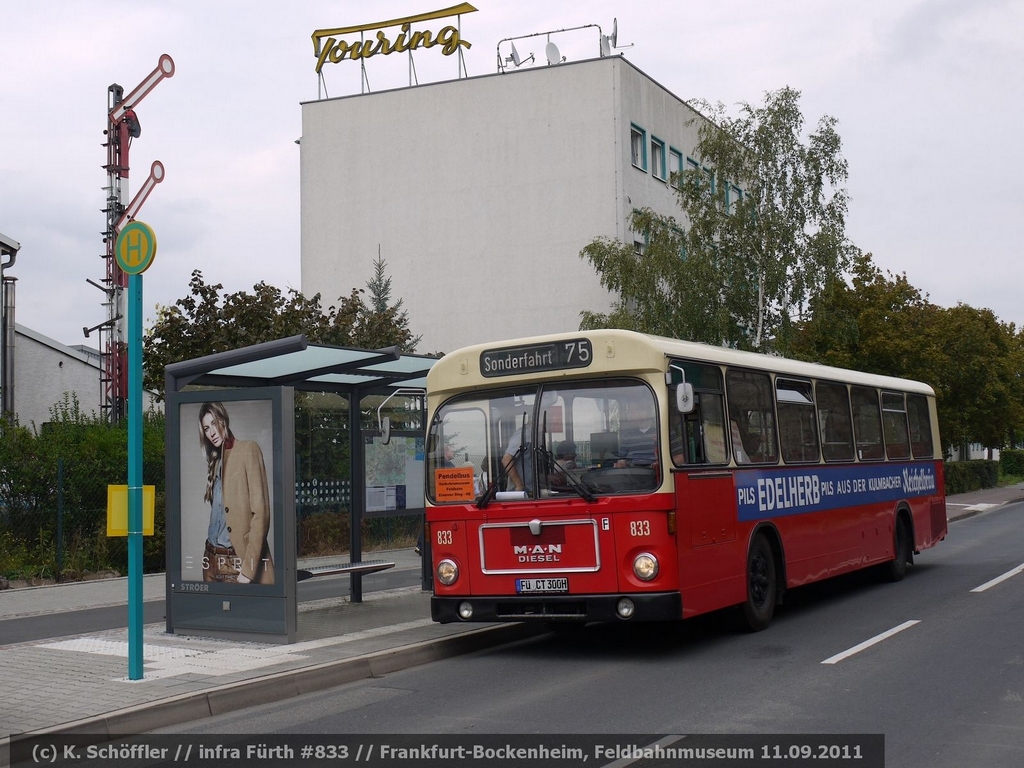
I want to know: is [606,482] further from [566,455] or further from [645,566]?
[645,566]

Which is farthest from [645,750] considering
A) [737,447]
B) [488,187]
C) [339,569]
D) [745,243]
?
[488,187]

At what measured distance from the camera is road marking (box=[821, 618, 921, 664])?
9.53 m

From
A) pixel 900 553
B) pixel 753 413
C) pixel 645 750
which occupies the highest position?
pixel 753 413

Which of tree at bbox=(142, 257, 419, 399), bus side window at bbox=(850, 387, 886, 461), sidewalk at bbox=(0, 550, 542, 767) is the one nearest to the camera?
sidewalk at bbox=(0, 550, 542, 767)

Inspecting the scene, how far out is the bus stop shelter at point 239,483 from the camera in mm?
10695

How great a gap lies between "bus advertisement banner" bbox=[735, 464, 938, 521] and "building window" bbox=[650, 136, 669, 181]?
79.1ft

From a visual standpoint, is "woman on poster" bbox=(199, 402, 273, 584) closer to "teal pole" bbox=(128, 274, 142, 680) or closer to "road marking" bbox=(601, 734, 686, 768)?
"teal pole" bbox=(128, 274, 142, 680)

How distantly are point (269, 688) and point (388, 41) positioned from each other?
36600 millimetres

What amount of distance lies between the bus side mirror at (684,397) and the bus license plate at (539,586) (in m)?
1.80

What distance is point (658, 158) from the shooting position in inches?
1588

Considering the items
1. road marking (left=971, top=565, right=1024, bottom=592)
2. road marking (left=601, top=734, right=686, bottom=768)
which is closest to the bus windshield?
road marking (left=601, top=734, right=686, bottom=768)

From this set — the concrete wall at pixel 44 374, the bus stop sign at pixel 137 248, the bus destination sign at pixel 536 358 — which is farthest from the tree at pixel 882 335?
the bus stop sign at pixel 137 248

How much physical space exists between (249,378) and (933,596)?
337 inches

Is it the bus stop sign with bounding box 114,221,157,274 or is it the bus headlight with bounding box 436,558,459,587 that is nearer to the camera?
the bus stop sign with bounding box 114,221,157,274
